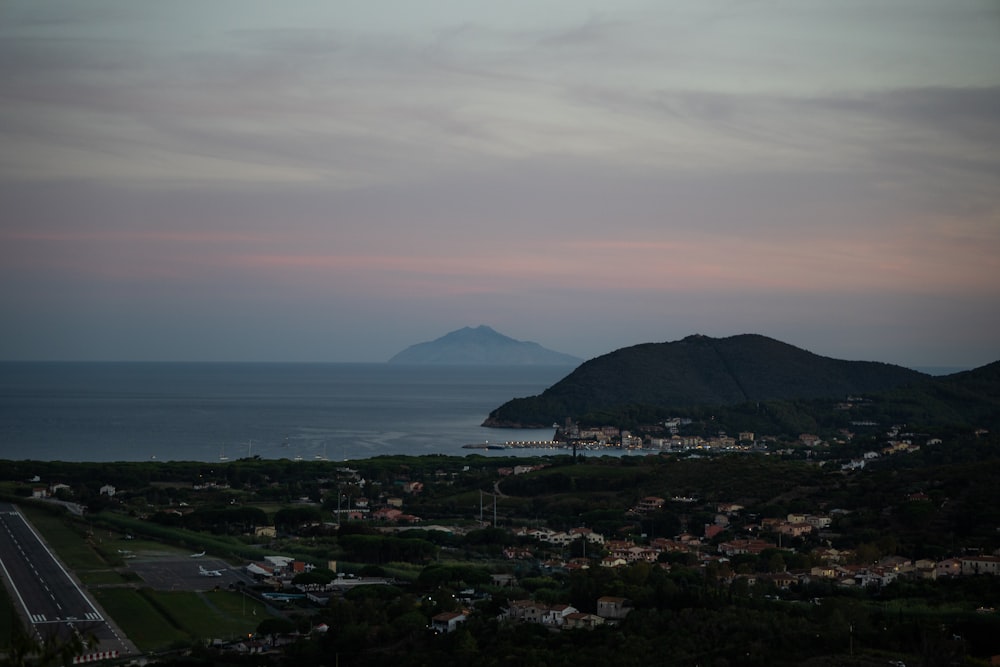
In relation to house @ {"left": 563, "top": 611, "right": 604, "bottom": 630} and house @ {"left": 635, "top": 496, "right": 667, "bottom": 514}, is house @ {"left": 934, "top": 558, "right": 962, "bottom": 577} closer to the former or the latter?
house @ {"left": 563, "top": 611, "right": 604, "bottom": 630}

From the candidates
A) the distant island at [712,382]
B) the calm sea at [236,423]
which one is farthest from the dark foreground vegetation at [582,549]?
the distant island at [712,382]

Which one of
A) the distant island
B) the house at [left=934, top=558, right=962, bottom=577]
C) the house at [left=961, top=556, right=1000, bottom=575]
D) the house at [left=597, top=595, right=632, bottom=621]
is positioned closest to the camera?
the house at [left=597, top=595, right=632, bottom=621]

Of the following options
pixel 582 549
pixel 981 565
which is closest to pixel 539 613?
pixel 582 549

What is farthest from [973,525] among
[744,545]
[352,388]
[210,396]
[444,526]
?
[352,388]

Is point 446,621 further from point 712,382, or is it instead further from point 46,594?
point 712,382

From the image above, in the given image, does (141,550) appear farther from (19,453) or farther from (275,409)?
(275,409)

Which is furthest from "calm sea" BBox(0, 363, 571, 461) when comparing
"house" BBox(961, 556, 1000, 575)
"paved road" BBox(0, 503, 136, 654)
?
"house" BBox(961, 556, 1000, 575)
